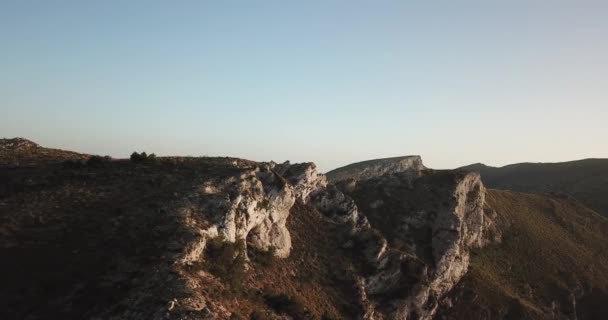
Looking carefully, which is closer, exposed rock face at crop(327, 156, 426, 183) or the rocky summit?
the rocky summit

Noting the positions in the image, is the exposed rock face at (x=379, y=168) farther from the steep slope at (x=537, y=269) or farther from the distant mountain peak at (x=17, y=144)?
the distant mountain peak at (x=17, y=144)

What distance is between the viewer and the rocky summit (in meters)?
36.3

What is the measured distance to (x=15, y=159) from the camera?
6034cm

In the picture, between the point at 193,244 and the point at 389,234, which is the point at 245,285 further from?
the point at 389,234

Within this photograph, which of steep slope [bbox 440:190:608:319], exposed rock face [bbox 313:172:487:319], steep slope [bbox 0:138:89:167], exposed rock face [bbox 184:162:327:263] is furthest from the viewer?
steep slope [bbox 440:190:608:319]

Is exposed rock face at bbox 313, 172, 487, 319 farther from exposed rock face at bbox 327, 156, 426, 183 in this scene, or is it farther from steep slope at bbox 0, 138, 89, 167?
exposed rock face at bbox 327, 156, 426, 183

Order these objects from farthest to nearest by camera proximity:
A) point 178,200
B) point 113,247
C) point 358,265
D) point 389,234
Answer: point 389,234 → point 358,265 → point 178,200 → point 113,247

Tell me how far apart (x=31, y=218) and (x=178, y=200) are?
47.1 feet

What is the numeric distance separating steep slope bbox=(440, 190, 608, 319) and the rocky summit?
0.39 m

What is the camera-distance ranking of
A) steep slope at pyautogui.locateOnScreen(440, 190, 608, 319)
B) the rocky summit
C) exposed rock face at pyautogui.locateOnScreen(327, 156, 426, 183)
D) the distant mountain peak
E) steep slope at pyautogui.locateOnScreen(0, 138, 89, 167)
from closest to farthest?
1. the rocky summit
2. steep slope at pyautogui.locateOnScreen(0, 138, 89, 167)
3. the distant mountain peak
4. steep slope at pyautogui.locateOnScreen(440, 190, 608, 319)
5. exposed rock face at pyautogui.locateOnScreen(327, 156, 426, 183)

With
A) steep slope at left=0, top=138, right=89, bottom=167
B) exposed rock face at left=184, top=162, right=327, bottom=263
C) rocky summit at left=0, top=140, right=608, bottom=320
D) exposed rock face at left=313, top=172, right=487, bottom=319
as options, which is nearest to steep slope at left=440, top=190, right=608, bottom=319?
rocky summit at left=0, top=140, right=608, bottom=320

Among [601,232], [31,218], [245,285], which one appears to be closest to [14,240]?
[31,218]

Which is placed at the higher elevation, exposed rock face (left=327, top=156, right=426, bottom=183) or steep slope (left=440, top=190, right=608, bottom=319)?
exposed rock face (left=327, top=156, right=426, bottom=183)

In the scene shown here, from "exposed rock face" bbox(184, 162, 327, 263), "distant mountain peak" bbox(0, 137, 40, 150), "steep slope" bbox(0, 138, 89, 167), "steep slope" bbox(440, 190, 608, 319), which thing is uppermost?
"distant mountain peak" bbox(0, 137, 40, 150)
